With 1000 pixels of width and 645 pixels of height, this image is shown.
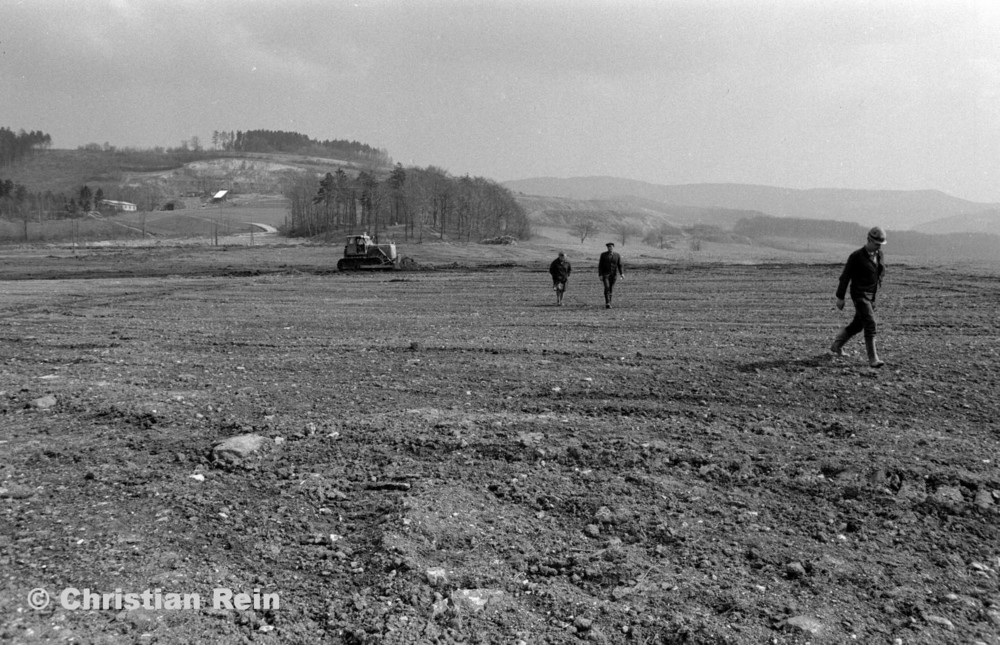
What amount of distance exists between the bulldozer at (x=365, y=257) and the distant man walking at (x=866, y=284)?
105 ft

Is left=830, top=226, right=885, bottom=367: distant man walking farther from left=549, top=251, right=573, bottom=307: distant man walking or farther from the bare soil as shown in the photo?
left=549, top=251, right=573, bottom=307: distant man walking

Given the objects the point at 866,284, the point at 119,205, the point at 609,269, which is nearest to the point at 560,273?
the point at 609,269

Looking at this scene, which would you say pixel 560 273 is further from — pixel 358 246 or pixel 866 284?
pixel 358 246

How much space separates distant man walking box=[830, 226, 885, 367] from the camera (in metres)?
9.84

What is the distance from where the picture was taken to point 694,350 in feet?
38.4

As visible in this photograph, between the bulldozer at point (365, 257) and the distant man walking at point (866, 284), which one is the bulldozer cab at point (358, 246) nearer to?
the bulldozer at point (365, 257)

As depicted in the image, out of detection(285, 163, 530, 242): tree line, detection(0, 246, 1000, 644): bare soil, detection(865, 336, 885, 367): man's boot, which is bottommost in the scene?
detection(0, 246, 1000, 644): bare soil

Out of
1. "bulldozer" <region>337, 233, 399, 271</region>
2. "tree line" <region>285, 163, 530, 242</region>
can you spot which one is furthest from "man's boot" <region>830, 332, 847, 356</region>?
"tree line" <region>285, 163, 530, 242</region>

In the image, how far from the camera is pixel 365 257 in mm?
40438

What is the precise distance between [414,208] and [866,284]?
8835cm

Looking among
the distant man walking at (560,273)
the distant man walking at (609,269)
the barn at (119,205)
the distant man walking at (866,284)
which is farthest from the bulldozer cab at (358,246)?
the barn at (119,205)

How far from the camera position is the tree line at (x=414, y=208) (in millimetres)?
96750

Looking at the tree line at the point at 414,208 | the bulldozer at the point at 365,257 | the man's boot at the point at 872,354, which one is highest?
the tree line at the point at 414,208

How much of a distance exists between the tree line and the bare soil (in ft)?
269
